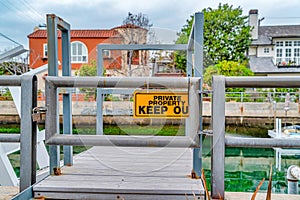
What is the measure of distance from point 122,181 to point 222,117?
57 centimetres

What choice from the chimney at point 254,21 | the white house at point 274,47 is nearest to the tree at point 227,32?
the white house at point 274,47

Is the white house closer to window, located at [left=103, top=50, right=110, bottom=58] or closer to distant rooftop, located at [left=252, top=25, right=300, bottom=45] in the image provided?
distant rooftop, located at [left=252, top=25, right=300, bottom=45]

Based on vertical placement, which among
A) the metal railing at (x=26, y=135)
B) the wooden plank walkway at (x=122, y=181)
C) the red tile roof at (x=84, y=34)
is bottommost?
the wooden plank walkway at (x=122, y=181)

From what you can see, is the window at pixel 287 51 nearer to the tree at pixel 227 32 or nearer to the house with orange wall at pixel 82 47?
the tree at pixel 227 32

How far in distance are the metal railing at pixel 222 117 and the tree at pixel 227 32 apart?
15.5m

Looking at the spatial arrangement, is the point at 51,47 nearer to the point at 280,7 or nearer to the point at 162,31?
the point at 162,31

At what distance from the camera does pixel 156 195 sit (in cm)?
124

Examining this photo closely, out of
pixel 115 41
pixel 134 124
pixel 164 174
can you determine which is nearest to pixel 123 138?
pixel 164 174

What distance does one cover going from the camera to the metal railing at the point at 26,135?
1.25m

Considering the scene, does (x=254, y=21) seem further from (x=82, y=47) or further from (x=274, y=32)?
(x=82, y=47)

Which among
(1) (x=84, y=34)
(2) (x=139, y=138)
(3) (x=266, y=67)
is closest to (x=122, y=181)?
(2) (x=139, y=138)

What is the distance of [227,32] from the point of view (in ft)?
55.4

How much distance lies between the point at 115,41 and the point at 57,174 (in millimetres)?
2236

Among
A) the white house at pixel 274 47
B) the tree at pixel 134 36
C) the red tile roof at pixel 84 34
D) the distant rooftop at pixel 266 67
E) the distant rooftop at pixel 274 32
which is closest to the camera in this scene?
the tree at pixel 134 36
